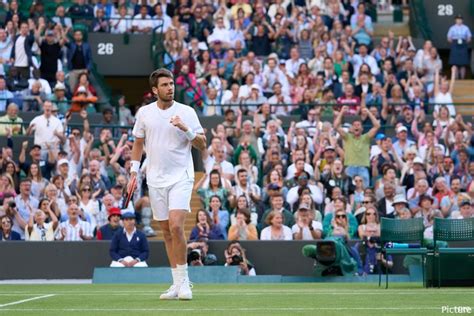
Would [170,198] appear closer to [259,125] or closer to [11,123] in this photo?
[259,125]

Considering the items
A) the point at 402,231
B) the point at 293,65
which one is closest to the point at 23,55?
the point at 293,65

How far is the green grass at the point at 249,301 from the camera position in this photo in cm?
1135

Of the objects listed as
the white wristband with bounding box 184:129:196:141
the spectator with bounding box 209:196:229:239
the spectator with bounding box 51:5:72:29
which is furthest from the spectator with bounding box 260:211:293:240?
the spectator with bounding box 51:5:72:29

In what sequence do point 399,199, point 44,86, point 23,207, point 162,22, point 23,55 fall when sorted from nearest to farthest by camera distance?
point 399,199
point 23,207
point 44,86
point 23,55
point 162,22

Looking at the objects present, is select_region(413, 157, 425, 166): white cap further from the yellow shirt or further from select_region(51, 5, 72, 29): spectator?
select_region(51, 5, 72, 29): spectator

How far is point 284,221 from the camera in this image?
2134 centimetres

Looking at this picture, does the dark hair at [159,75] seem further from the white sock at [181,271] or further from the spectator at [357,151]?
the spectator at [357,151]

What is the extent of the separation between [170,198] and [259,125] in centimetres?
1213

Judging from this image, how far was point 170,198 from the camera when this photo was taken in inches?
510

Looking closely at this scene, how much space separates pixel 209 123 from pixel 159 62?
3.91 m

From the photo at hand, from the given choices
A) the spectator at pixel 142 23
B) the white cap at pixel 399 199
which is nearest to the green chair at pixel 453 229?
the white cap at pixel 399 199

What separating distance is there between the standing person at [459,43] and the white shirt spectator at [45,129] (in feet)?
36.0

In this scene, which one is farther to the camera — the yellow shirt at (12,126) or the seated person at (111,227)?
the yellow shirt at (12,126)

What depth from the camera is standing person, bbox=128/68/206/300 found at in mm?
→ 12914
